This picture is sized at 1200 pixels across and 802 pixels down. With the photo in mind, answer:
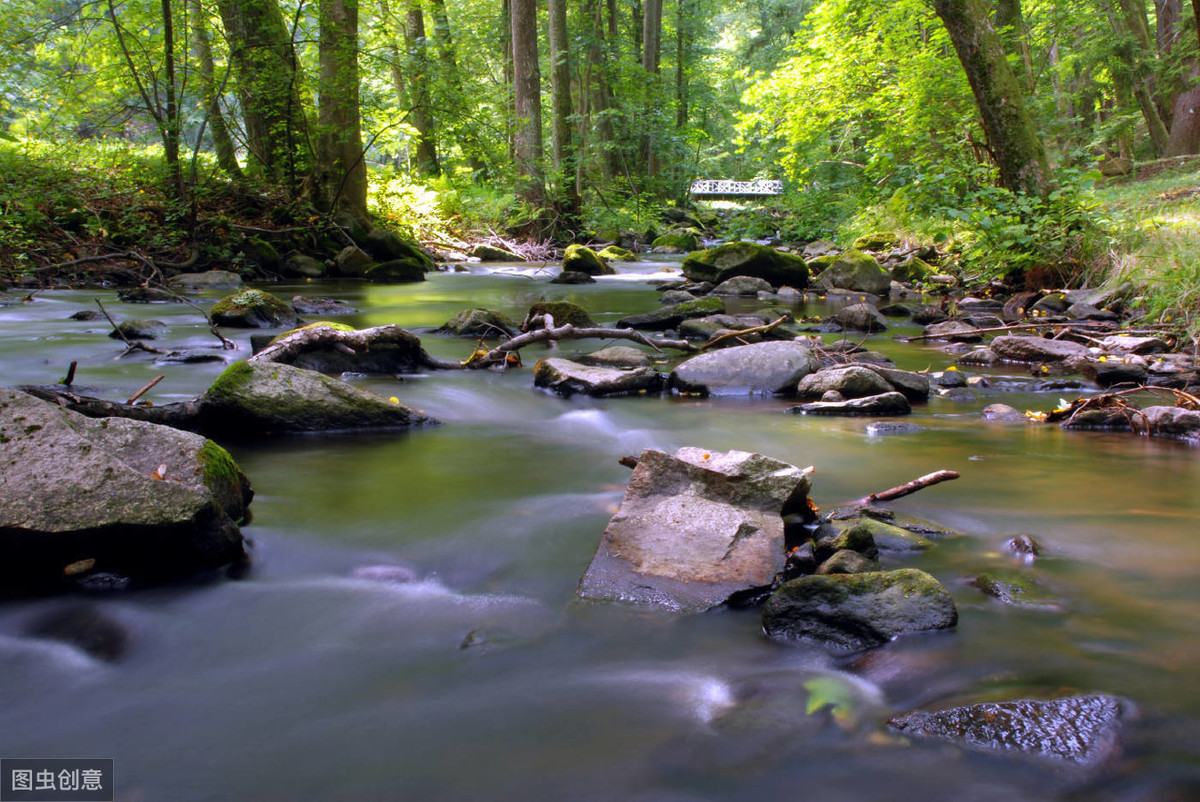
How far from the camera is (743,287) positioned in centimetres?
1335

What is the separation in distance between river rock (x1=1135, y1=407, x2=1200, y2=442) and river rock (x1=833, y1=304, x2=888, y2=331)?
173 inches

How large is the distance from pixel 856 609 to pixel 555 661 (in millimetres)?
996

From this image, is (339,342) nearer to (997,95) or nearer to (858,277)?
(997,95)

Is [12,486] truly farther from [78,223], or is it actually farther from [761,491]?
[78,223]

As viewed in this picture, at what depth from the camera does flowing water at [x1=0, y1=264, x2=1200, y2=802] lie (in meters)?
2.14

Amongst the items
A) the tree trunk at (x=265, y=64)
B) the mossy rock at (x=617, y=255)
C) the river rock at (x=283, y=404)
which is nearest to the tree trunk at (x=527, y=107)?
the mossy rock at (x=617, y=255)

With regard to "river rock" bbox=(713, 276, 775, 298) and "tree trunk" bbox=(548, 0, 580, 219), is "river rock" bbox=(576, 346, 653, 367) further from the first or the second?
"tree trunk" bbox=(548, 0, 580, 219)

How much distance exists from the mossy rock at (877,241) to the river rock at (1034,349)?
32.7 feet

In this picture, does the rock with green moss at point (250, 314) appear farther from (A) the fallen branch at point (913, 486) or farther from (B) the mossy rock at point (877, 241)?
(B) the mossy rock at point (877, 241)

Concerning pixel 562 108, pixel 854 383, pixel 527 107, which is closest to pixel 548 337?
pixel 854 383

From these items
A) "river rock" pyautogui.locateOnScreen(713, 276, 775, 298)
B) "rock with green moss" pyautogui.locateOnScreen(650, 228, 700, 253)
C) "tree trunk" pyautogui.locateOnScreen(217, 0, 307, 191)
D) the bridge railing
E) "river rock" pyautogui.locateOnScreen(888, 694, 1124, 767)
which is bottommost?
"river rock" pyautogui.locateOnScreen(888, 694, 1124, 767)

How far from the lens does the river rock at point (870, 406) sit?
5.94m

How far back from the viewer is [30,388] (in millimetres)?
4656

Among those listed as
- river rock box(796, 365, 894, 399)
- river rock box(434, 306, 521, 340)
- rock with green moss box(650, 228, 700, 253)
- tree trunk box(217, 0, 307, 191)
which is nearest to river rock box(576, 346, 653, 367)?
river rock box(434, 306, 521, 340)
